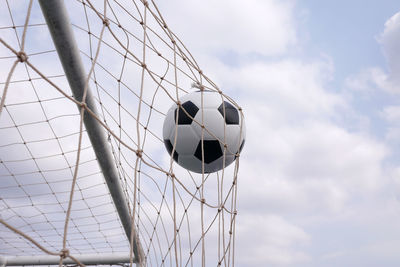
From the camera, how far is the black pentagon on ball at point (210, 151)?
10.1 feet

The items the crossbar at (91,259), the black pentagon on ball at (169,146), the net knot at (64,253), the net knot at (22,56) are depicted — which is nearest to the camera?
the net knot at (64,253)

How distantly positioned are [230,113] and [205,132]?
0.29m

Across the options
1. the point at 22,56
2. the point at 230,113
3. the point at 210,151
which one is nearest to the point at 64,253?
the point at 22,56

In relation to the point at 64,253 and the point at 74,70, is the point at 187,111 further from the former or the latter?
the point at 64,253

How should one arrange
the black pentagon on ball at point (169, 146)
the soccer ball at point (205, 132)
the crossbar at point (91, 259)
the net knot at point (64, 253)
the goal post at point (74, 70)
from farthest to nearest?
the crossbar at point (91, 259) → the black pentagon on ball at point (169, 146) → the soccer ball at point (205, 132) → the goal post at point (74, 70) → the net knot at point (64, 253)

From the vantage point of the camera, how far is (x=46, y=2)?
215 centimetres

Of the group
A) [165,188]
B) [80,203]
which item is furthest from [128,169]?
[80,203]

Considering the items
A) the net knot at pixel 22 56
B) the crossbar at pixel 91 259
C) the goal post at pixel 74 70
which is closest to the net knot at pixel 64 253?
the goal post at pixel 74 70

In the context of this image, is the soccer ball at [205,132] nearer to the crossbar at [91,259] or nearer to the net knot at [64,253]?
the net knot at [64,253]

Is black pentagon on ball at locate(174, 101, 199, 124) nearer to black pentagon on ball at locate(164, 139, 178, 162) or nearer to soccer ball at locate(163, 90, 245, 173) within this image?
soccer ball at locate(163, 90, 245, 173)

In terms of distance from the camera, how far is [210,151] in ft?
10.2

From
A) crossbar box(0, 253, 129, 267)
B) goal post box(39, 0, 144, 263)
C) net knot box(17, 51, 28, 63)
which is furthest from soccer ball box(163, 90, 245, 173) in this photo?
crossbar box(0, 253, 129, 267)

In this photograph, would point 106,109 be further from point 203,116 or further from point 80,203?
point 80,203

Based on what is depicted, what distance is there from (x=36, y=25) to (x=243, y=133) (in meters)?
1.92
